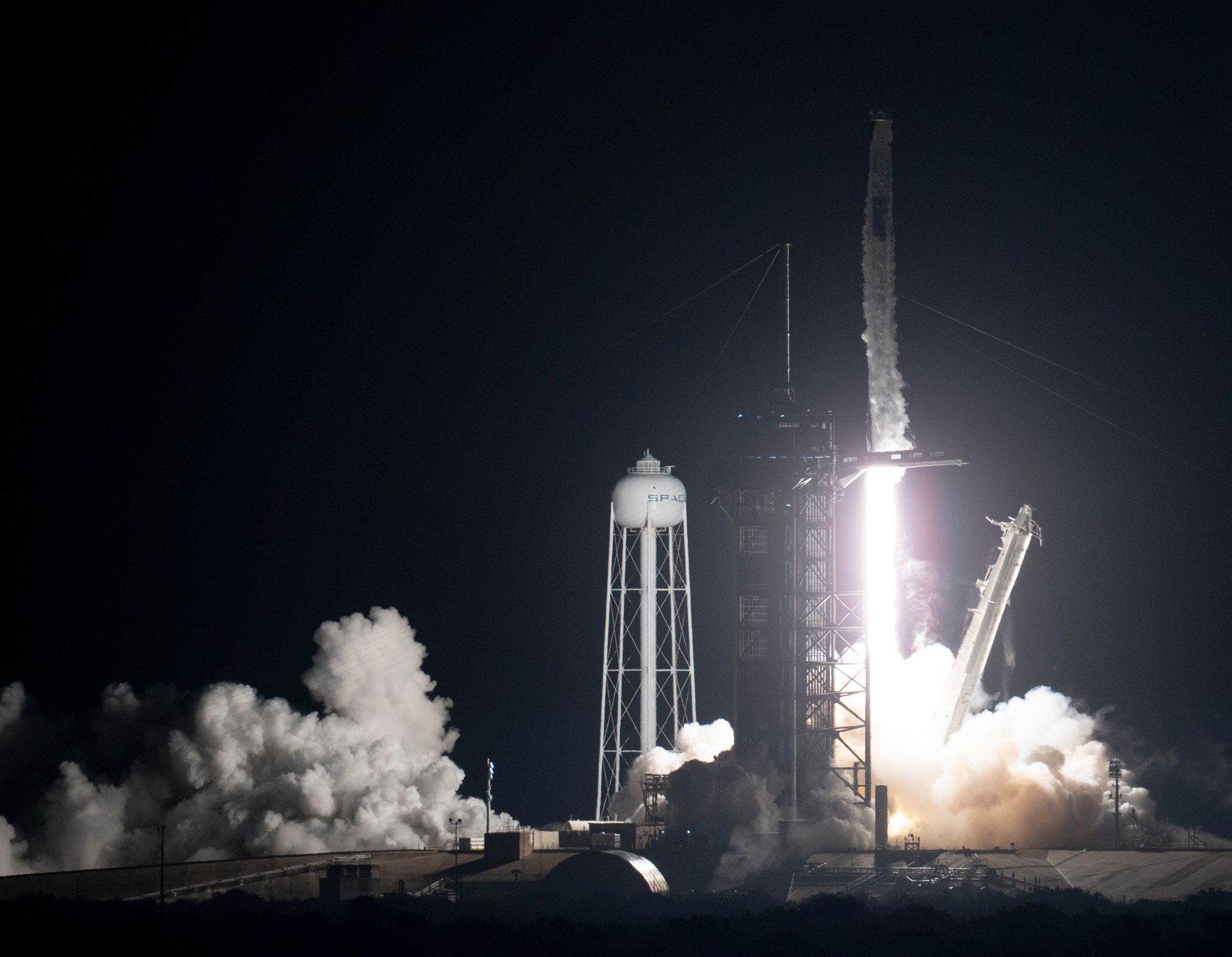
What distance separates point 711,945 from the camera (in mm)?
45938

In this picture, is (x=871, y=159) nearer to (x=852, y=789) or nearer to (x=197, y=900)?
(x=852, y=789)

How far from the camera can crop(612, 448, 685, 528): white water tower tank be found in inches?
2504

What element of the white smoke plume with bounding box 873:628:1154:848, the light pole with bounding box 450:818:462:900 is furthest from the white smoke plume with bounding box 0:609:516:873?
the white smoke plume with bounding box 873:628:1154:848

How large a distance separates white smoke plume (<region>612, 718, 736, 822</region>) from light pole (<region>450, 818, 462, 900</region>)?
4868 millimetres

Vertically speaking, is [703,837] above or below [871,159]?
below

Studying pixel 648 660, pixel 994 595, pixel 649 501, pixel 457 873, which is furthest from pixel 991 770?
pixel 457 873

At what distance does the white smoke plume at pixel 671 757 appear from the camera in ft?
200

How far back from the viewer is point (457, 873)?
55781 mm

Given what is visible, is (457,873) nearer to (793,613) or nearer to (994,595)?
(793,613)

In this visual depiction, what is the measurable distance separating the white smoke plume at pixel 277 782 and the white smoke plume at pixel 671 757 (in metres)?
5.37

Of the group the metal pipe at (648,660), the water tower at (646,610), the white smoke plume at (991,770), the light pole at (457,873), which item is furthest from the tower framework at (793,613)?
the light pole at (457,873)

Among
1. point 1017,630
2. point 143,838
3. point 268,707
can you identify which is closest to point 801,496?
point 1017,630

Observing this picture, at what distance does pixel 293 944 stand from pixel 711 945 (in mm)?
8957

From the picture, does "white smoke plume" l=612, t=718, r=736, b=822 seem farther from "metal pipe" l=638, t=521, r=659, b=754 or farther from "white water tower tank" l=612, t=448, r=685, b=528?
"white water tower tank" l=612, t=448, r=685, b=528
